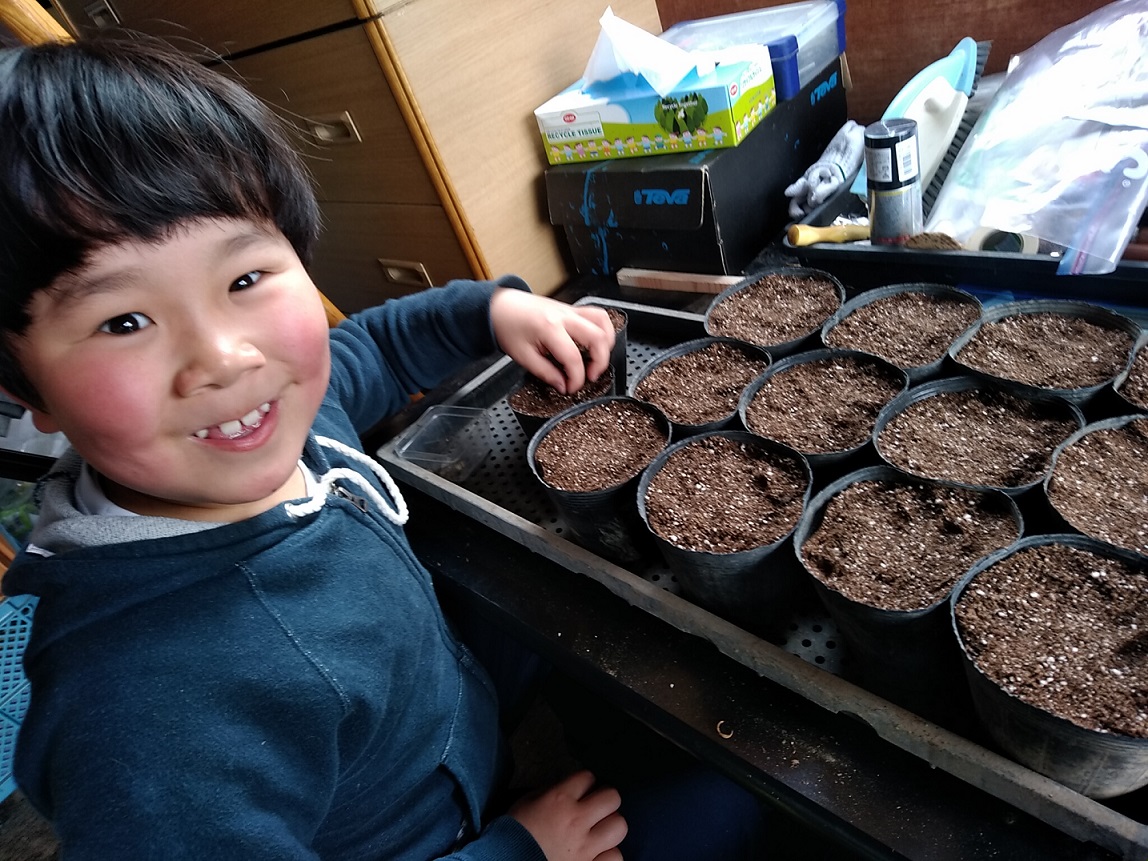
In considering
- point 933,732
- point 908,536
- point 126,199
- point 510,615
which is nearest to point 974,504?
point 908,536

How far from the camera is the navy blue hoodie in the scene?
1.83 feet

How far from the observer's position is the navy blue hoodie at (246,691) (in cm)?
56

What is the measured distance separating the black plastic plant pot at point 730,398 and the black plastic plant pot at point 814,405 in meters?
0.02

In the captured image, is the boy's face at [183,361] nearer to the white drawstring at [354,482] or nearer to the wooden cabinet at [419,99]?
the white drawstring at [354,482]

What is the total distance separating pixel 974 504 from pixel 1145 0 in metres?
1.01

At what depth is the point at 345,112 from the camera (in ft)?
4.62

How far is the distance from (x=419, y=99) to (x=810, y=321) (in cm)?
81

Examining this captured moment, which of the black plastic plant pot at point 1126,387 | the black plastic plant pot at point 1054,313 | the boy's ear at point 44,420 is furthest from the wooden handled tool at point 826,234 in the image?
the boy's ear at point 44,420

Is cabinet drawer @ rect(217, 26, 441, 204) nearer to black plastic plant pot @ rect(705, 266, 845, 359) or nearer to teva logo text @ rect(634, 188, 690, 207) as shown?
teva logo text @ rect(634, 188, 690, 207)

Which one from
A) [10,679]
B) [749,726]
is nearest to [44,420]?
[749,726]

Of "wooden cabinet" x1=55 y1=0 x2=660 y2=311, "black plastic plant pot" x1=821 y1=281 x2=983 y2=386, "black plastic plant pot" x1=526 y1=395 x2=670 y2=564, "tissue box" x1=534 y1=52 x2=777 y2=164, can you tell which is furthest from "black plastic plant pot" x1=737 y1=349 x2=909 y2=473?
"wooden cabinet" x1=55 y1=0 x2=660 y2=311

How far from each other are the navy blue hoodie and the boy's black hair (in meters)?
0.18

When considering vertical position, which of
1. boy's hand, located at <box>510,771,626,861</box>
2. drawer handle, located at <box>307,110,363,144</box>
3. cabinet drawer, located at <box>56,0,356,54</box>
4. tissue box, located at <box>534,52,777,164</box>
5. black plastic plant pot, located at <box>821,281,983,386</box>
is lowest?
boy's hand, located at <box>510,771,626,861</box>

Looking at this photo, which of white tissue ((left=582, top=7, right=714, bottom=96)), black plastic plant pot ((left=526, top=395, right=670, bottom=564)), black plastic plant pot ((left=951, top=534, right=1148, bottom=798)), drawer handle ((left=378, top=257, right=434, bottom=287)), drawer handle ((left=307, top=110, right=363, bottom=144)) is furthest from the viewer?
drawer handle ((left=378, top=257, right=434, bottom=287))
